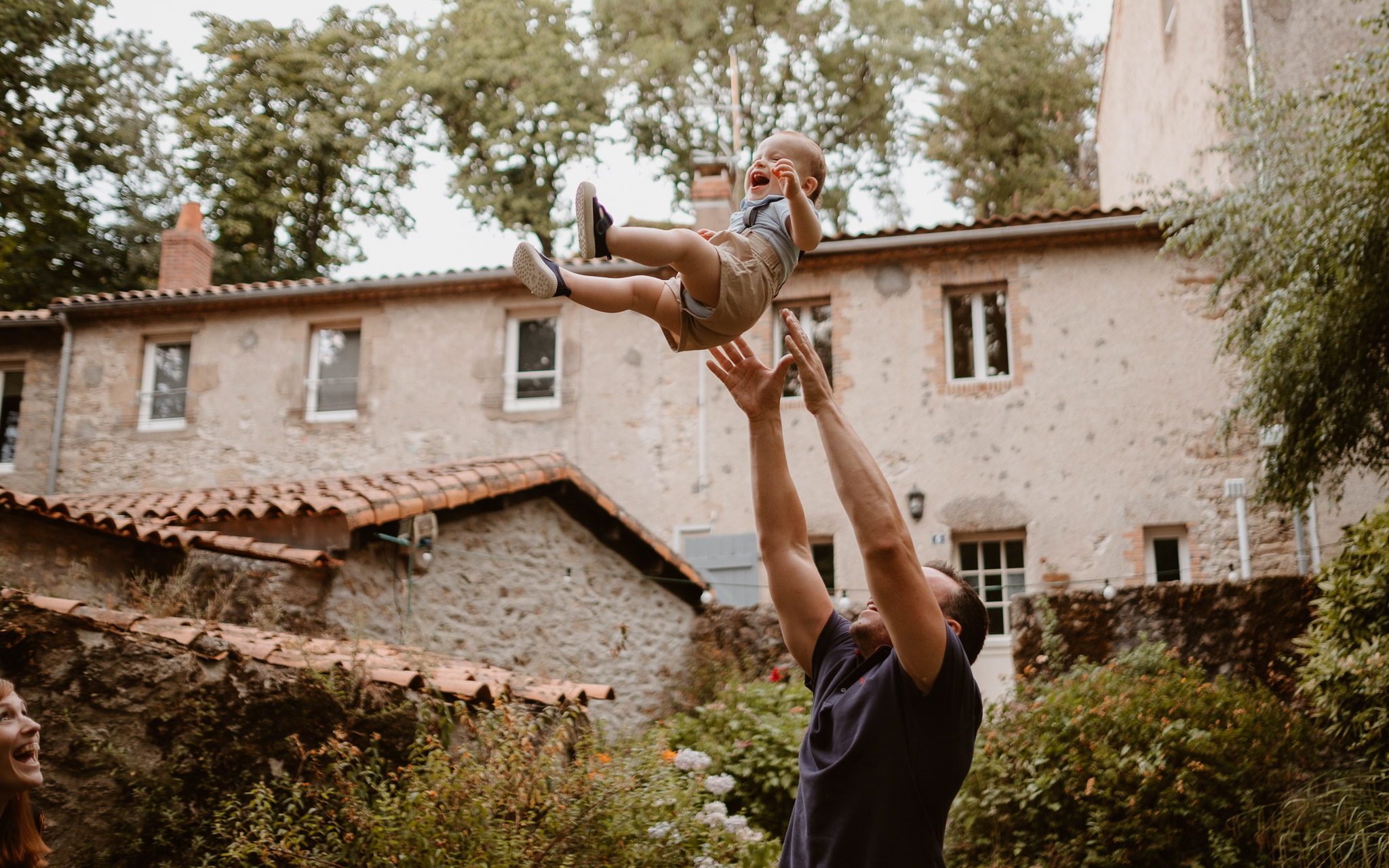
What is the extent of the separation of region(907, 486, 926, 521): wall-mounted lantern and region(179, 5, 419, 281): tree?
12.0 metres

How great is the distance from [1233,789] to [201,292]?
11658 millimetres

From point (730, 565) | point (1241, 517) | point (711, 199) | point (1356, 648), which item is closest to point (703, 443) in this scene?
point (730, 565)

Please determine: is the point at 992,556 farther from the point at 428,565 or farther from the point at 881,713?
the point at 881,713

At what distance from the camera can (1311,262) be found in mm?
7594

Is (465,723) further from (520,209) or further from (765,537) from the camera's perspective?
(520,209)

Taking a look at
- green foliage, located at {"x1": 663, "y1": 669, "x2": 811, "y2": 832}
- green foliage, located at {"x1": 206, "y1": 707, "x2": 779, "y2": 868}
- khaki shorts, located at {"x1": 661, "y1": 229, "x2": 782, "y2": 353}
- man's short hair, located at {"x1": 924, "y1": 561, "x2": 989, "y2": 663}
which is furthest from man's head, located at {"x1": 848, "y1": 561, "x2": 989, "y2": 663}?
green foliage, located at {"x1": 663, "y1": 669, "x2": 811, "y2": 832}

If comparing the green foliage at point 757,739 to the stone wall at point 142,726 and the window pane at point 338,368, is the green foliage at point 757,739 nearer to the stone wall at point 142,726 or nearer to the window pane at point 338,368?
the stone wall at point 142,726

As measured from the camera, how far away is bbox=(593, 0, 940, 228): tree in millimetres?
19516

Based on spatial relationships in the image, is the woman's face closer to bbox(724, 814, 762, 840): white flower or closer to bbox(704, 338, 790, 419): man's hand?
bbox(704, 338, 790, 419): man's hand

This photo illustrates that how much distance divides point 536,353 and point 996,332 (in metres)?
5.01

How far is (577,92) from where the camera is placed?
62.0 feet

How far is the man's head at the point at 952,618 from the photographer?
2.56 m

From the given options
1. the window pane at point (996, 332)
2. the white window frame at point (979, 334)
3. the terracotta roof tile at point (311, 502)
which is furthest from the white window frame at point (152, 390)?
the window pane at point (996, 332)

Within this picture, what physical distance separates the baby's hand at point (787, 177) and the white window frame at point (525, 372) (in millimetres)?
10117
